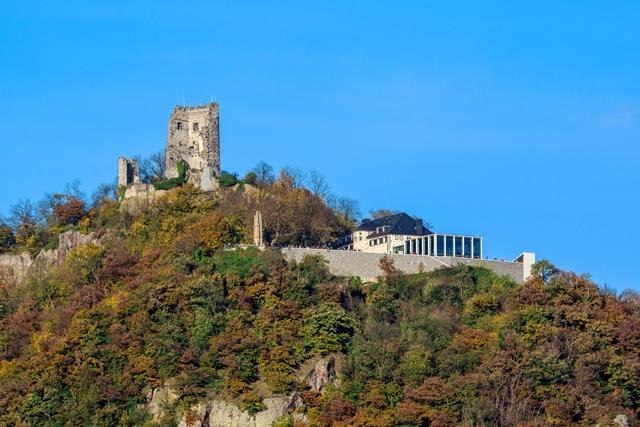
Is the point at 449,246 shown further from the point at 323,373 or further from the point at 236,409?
the point at 236,409

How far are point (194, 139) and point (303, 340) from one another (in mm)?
21998

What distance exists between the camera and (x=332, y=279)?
86.8 m

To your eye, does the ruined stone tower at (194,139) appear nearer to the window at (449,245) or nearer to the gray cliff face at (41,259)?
the gray cliff face at (41,259)

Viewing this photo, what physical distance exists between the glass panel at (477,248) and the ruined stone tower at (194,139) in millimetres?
14254

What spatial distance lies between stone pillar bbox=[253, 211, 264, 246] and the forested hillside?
0.63 metres

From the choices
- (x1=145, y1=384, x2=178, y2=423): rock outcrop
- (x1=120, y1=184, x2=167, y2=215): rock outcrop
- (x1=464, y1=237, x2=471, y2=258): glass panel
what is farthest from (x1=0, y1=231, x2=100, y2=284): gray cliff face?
(x1=464, y1=237, x2=471, y2=258): glass panel

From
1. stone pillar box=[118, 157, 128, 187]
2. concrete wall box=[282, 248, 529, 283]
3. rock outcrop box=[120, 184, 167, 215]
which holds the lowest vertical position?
concrete wall box=[282, 248, 529, 283]

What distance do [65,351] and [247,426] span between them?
31.4ft

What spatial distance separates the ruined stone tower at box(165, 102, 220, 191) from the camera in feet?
326

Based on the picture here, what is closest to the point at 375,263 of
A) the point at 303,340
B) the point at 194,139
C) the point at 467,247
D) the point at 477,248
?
the point at 467,247

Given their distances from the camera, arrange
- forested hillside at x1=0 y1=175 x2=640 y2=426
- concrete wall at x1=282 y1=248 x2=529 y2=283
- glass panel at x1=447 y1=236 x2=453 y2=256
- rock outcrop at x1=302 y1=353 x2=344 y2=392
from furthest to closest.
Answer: glass panel at x1=447 y1=236 x2=453 y2=256 → concrete wall at x1=282 y1=248 x2=529 y2=283 → rock outcrop at x1=302 y1=353 x2=344 y2=392 → forested hillside at x1=0 y1=175 x2=640 y2=426

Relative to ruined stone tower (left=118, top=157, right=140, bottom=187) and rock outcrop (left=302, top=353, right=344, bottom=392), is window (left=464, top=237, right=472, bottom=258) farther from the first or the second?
ruined stone tower (left=118, top=157, right=140, bottom=187)

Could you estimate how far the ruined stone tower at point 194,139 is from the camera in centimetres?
9944

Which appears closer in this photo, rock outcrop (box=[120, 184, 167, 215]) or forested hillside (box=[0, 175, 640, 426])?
forested hillside (box=[0, 175, 640, 426])
